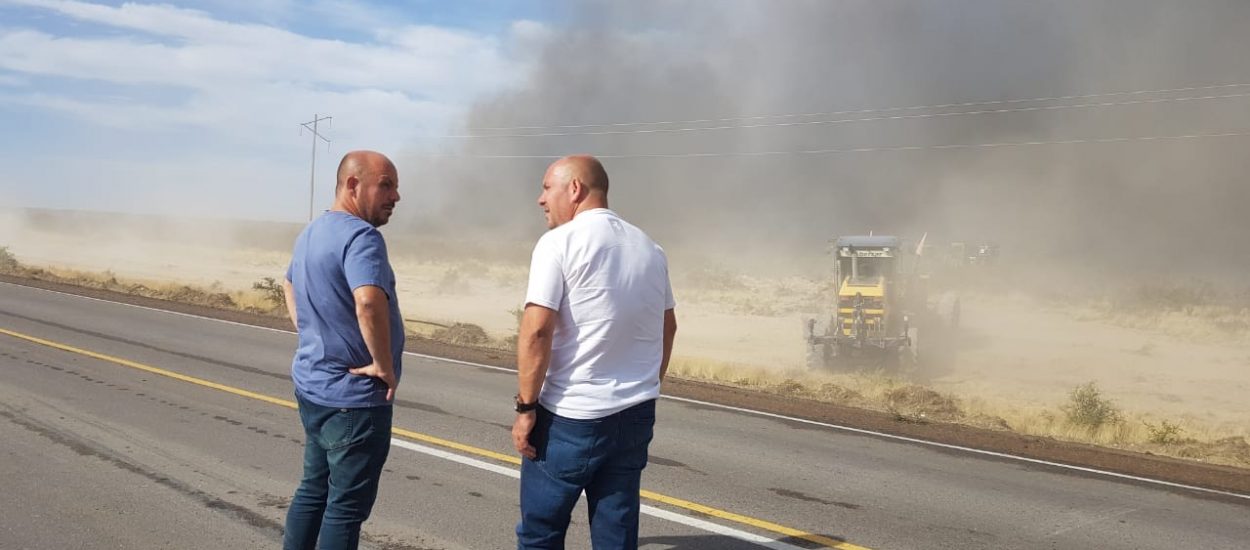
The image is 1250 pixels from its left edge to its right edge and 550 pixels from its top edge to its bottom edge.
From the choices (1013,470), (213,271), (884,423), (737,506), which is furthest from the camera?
(213,271)

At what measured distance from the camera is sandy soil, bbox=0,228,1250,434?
20.3 m

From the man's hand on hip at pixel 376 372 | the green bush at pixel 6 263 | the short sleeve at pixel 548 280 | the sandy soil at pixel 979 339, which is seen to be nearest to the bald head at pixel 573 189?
the short sleeve at pixel 548 280

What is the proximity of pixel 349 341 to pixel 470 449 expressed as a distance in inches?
162

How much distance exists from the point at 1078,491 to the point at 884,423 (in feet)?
9.58

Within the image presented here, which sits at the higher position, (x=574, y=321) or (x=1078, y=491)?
(x=574, y=321)

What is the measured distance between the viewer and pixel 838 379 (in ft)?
58.2

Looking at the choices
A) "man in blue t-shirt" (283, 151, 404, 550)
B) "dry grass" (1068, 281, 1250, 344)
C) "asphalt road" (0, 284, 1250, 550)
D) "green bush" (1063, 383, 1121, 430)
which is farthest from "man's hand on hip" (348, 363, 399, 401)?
"dry grass" (1068, 281, 1250, 344)

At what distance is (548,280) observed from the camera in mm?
2998

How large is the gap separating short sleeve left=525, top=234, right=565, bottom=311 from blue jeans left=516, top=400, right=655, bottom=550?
1.25ft

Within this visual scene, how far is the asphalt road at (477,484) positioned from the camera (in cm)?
526

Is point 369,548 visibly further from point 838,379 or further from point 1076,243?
point 1076,243

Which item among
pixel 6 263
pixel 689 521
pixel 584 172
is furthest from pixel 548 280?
pixel 6 263

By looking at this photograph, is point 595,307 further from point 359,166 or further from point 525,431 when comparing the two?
point 359,166

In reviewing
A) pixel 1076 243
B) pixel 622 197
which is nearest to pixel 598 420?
pixel 1076 243
